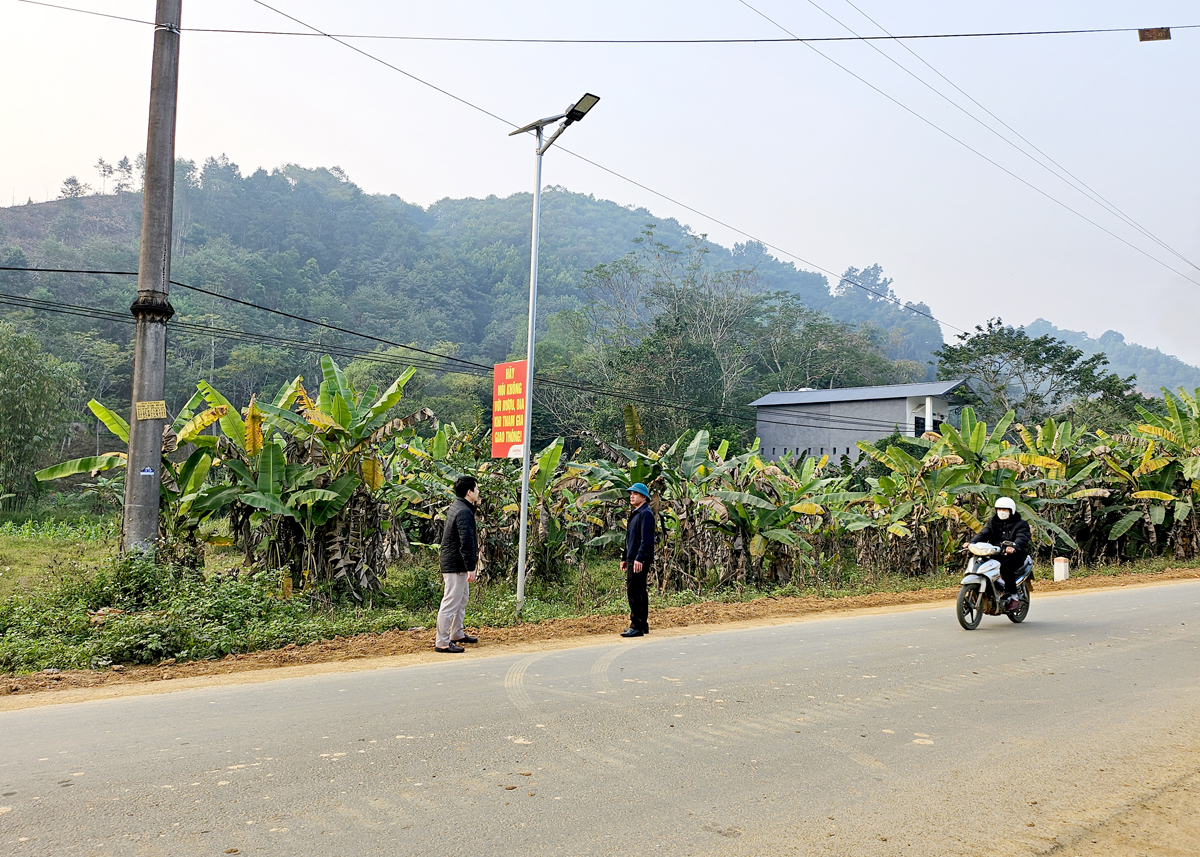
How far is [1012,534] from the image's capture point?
416 inches

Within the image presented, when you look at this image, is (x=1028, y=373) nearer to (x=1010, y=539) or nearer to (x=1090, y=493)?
(x=1090, y=493)

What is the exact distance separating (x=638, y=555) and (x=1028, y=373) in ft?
144

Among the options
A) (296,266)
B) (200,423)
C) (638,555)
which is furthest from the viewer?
(296,266)

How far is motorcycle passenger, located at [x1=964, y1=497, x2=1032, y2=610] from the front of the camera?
34.3 feet

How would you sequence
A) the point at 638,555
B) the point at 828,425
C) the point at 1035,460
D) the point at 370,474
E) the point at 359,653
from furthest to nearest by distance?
the point at 828,425 → the point at 1035,460 → the point at 370,474 → the point at 638,555 → the point at 359,653

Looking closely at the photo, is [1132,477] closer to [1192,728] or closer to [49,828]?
[1192,728]

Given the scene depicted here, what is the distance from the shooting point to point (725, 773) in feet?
15.6

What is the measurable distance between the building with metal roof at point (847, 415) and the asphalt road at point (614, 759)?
3563 centimetres

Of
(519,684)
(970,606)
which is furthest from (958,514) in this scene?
(519,684)

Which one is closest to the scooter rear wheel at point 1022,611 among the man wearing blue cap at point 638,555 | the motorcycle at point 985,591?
the motorcycle at point 985,591

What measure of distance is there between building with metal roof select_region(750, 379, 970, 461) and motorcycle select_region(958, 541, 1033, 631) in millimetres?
31195

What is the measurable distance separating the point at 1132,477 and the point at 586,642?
1870 cm

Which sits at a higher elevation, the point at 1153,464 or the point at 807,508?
the point at 1153,464

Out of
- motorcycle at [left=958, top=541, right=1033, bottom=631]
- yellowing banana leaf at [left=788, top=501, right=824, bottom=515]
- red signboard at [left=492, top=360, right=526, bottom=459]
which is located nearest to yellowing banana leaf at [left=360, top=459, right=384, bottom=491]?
red signboard at [left=492, top=360, right=526, bottom=459]
